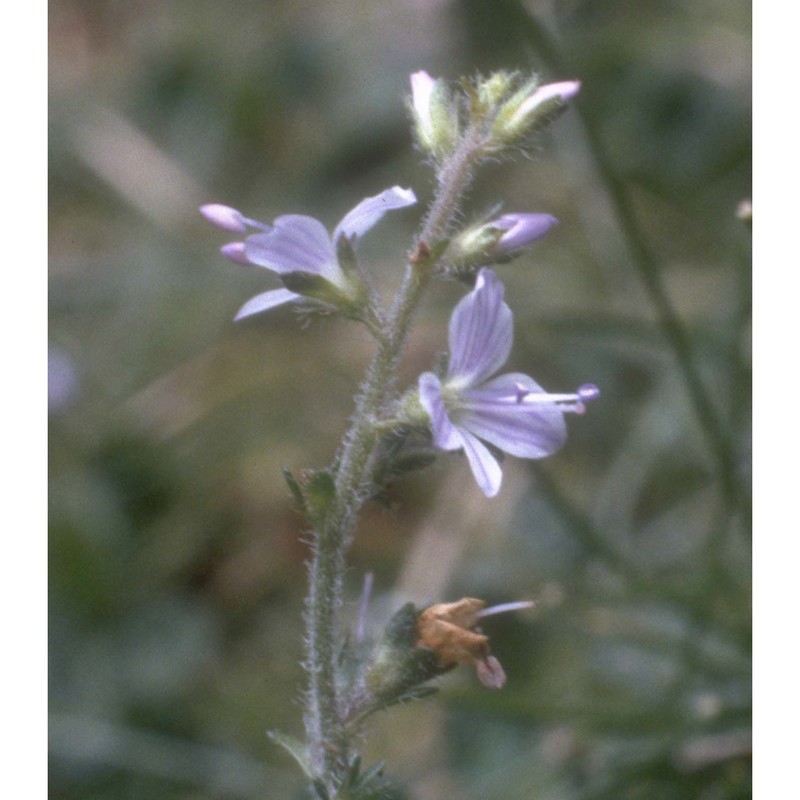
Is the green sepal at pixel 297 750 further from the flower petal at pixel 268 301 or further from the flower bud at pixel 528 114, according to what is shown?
the flower bud at pixel 528 114

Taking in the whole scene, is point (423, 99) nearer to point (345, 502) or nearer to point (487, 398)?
point (487, 398)

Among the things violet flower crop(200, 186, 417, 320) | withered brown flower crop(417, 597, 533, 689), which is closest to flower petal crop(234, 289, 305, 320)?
violet flower crop(200, 186, 417, 320)

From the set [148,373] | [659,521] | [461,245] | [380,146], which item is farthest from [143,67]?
[461,245]

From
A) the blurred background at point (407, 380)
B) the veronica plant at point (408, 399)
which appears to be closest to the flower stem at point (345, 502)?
the veronica plant at point (408, 399)

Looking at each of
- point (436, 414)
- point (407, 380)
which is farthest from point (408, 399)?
point (407, 380)

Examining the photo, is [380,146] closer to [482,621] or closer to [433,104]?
[482,621]
